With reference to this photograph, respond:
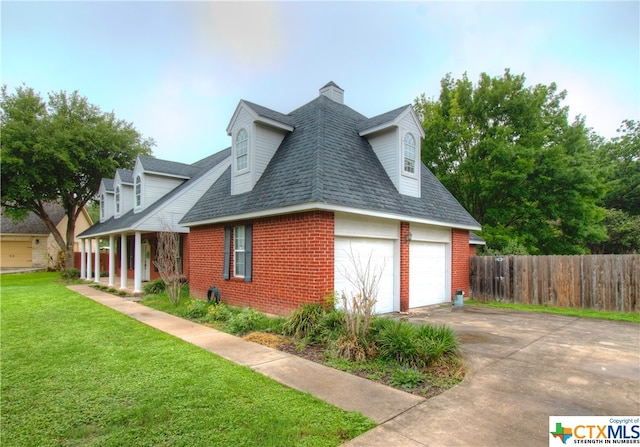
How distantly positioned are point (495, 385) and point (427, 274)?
23.4 feet

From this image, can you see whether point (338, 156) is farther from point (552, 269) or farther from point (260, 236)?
point (552, 269)

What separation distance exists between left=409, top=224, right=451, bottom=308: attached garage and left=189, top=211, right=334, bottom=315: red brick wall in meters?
4.04

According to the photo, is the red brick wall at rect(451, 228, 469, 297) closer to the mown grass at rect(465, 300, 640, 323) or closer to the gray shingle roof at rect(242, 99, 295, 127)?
the mown grass at rect(465, 300, 640, 323)

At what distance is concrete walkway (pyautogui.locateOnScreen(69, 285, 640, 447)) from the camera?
11.1 feet

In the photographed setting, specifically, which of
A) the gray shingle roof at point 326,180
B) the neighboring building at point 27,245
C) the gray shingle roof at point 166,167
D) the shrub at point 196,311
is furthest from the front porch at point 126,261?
the neighboring building at point 27,245

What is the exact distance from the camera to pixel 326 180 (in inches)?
328

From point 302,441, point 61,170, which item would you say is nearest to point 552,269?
point 302,441

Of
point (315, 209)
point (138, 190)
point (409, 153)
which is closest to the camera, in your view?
point (315, 209)

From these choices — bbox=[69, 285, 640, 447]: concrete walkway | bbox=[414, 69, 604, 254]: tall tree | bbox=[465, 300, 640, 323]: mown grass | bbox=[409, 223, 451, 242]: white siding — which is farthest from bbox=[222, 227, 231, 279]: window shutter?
bbox=[414, 69, 604, 254]: tall tree

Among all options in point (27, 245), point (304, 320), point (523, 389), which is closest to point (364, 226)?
point (304, 320)

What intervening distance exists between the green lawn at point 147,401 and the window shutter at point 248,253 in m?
3.41

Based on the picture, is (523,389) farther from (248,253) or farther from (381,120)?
(381,120)

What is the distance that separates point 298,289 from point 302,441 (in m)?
5.04

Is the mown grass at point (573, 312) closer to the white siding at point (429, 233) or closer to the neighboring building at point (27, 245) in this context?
the white siding at point (429, 233)
